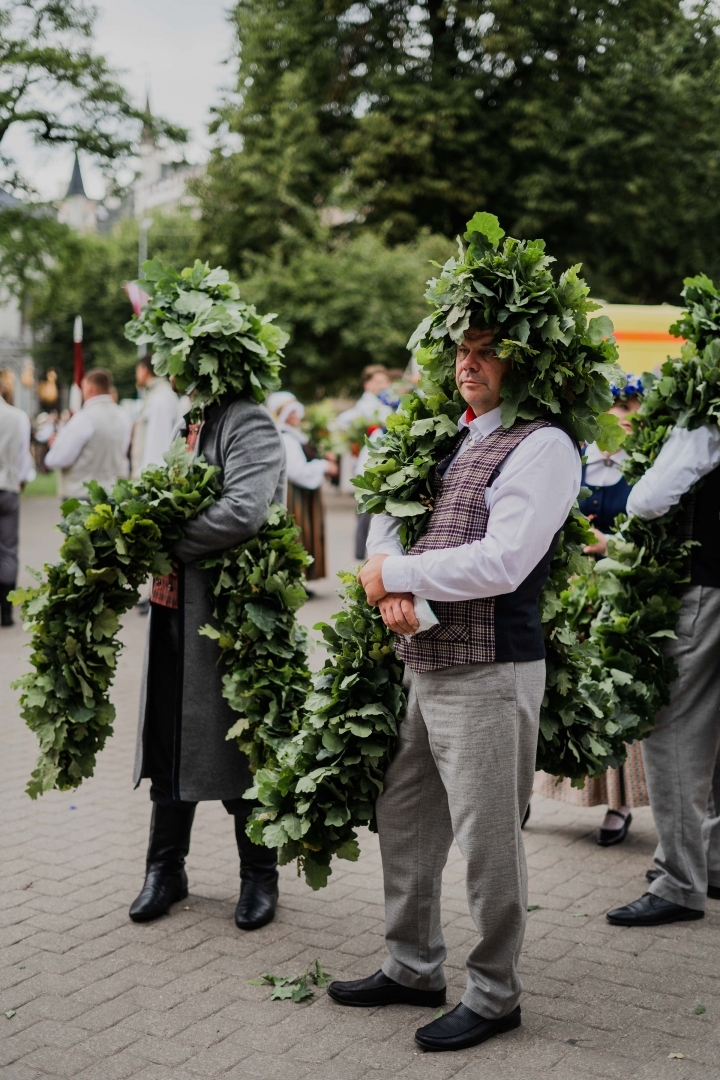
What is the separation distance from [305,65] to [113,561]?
2565 cm

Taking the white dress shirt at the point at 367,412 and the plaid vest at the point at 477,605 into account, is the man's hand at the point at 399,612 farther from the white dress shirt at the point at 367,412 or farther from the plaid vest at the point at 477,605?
the white dress shirt at the point at 367,412

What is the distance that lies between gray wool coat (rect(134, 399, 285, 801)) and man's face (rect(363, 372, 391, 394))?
831cm

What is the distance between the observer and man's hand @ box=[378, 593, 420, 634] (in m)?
3.37

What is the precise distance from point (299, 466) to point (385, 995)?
7.97 meters

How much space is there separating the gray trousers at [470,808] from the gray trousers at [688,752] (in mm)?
1189

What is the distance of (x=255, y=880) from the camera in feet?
14.9

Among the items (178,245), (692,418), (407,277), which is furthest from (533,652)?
(178,245)

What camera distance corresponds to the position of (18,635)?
10.7 meters

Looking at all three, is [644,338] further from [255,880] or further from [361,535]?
[255,880]

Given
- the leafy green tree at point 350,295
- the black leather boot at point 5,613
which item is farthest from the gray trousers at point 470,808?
the leafy green tree at point 350,295

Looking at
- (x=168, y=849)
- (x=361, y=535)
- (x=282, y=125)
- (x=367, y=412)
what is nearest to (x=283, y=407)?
(x=361, y=535)

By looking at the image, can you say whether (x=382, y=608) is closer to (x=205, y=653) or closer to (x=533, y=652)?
(x=533, y=652)

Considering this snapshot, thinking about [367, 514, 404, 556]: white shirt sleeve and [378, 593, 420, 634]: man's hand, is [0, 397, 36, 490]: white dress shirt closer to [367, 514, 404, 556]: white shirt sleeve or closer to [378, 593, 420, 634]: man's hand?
[367, 514, 404, 556]: white shirt sleeve

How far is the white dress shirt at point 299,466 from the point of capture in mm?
11174
